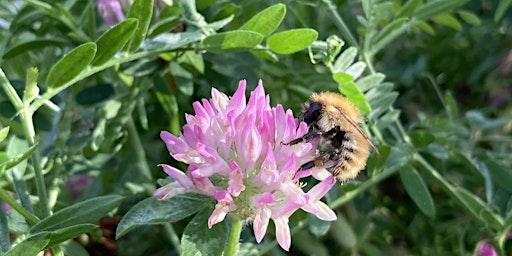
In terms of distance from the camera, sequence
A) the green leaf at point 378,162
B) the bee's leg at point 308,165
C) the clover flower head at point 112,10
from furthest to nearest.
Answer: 1. the clover flower head at point 112,10
2. the green leaf at point 378,162
3. the bee's leg at point 308,165

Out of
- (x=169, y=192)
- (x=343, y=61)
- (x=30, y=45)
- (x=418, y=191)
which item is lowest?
(x=418, y=191)

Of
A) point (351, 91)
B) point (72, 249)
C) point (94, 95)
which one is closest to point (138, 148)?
point (94, 95)

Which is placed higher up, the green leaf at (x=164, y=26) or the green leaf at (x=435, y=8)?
the green leaf at (x=164, y=26)

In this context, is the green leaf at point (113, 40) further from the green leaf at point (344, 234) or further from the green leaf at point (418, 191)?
the green leaf at point (344, 234)

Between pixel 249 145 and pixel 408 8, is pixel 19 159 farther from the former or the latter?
pixel 408 8

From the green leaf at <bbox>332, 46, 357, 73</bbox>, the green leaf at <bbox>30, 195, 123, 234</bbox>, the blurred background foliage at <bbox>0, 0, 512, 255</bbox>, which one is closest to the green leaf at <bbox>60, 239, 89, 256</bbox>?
the blurred background foliage at <bbox>0, 0, 512, 255</bbox>

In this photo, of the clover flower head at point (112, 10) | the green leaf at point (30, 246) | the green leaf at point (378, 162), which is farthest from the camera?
the clover flower head at point (112, 10)

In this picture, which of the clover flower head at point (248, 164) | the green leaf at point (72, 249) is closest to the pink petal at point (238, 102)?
the clover flower head at point (248, 164)
